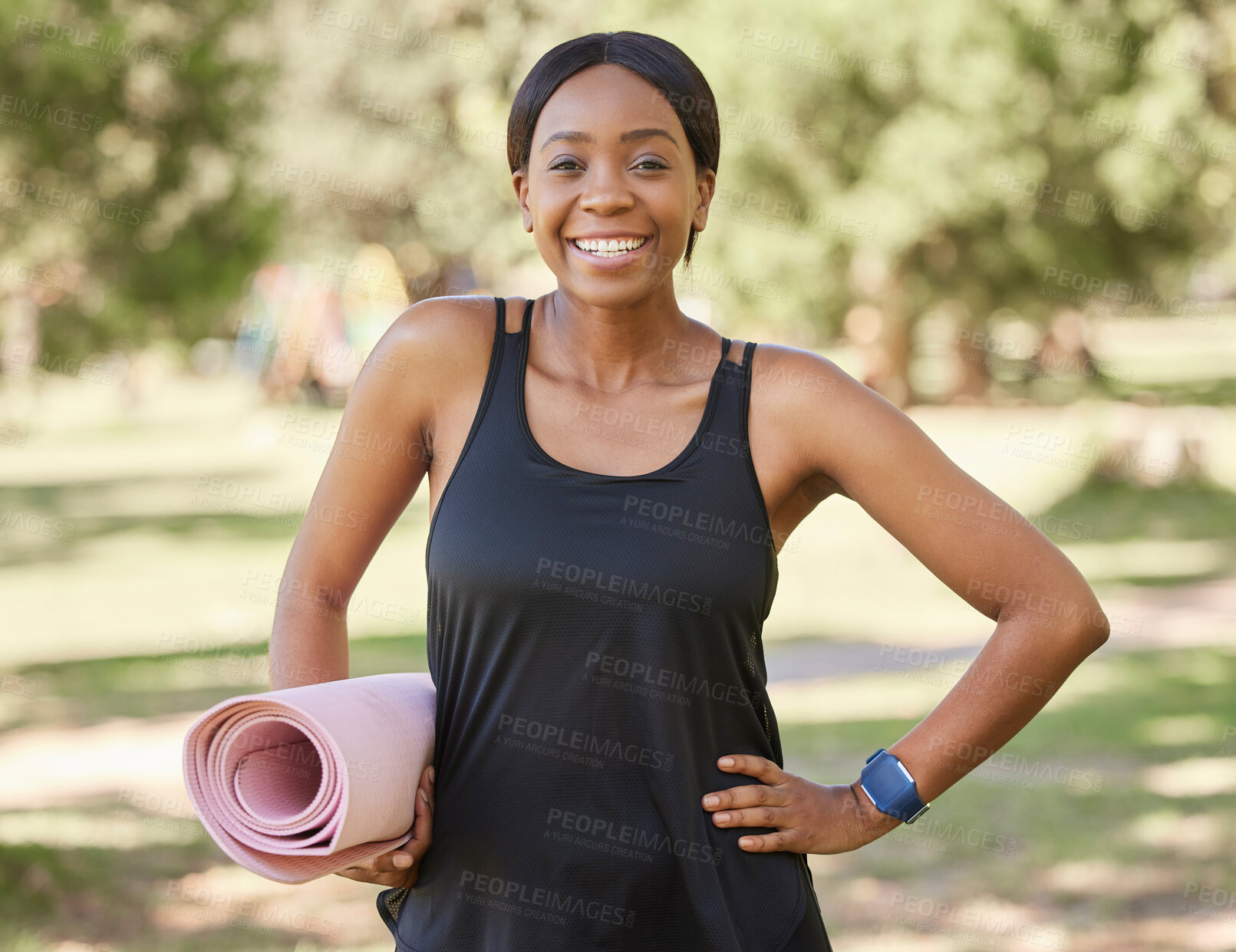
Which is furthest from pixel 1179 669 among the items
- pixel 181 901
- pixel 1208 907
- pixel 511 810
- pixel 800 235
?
pixel 800 235

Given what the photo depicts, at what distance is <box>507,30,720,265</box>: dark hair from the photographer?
2.21 meters

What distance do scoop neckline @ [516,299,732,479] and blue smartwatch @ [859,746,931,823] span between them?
701 mm

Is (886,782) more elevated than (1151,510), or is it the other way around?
(1151,510)

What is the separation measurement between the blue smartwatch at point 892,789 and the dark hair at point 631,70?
1.15 metres

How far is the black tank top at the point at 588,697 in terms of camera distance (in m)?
2.03

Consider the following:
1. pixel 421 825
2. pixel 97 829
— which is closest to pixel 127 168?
pixel 97 829

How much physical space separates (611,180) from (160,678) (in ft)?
25.4

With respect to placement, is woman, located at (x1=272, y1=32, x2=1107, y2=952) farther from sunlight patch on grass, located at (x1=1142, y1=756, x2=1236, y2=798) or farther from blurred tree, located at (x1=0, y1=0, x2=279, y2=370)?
blurred tree, located at (x1=0, y1=0, x2=279, y2=370)

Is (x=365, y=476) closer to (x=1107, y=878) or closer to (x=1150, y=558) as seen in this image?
(x=1107, y=878)

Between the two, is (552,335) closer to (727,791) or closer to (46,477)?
(727,791)

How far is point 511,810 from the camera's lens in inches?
81.7

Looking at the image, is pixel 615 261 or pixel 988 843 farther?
pixel 988 843

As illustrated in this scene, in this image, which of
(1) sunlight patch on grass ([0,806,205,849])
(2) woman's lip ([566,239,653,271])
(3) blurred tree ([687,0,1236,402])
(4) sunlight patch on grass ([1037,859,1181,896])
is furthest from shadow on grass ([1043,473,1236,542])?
(2) woman's lip ([566,239,653,271])

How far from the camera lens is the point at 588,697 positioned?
6.66 feet
